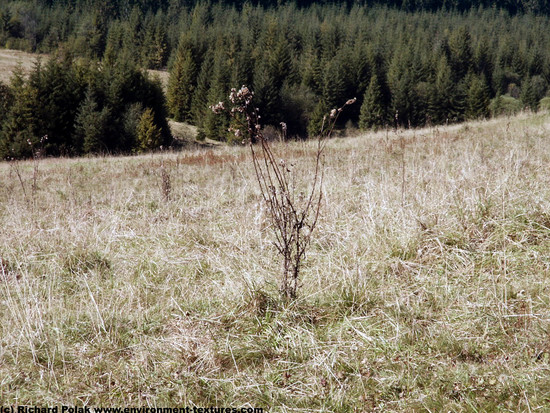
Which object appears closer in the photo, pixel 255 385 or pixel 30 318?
pixel 255 385

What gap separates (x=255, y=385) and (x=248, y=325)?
507 mm

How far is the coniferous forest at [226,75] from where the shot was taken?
105 ft

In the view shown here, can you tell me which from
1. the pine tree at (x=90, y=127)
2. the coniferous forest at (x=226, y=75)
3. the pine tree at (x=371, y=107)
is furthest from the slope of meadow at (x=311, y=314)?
the pine tree at (x=371, y=107)

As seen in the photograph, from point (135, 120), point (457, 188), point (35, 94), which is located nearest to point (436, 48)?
point (135, 120)

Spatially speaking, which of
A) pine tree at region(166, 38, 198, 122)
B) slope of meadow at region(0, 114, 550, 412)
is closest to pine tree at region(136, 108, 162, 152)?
pine tree at region(166, 38, 198, 122)

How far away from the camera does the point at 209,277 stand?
2930mm

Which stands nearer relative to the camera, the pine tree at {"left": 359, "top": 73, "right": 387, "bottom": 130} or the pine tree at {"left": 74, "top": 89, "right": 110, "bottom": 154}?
the pine tree at {"left": 74, "top": 89, "right": 110, "bottom": 154}

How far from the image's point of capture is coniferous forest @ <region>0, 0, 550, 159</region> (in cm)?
3195

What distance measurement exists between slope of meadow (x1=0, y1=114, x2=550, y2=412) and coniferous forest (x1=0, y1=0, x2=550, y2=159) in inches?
530

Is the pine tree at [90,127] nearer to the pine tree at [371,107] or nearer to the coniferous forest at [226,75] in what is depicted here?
the coniferous forest at [226,75]

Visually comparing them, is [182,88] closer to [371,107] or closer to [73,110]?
[73,110]

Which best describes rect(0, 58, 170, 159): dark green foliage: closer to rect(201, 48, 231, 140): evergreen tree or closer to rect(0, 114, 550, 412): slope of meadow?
rect(201, 48, 231, 140): evergreen tree

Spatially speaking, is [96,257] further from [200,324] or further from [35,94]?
[35,94]

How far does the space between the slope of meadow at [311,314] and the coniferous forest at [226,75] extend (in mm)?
13461
